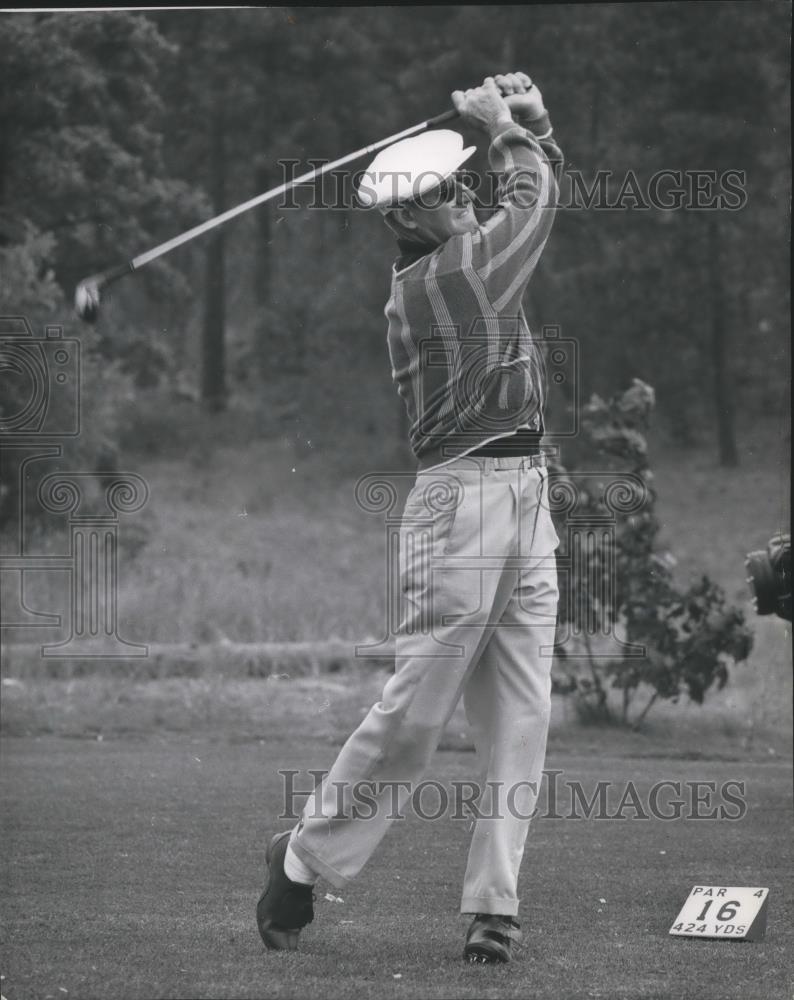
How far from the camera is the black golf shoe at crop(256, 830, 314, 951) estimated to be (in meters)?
3.78

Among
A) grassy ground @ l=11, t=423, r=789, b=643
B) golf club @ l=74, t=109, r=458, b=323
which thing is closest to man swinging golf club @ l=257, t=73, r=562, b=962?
golf club @ l=74, t=109, r=458, b=323

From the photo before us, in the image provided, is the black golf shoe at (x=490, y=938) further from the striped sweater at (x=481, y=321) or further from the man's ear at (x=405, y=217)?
the man's ear at (x=405, y=217)

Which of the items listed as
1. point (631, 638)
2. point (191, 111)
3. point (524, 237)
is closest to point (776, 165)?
point (191, 111)

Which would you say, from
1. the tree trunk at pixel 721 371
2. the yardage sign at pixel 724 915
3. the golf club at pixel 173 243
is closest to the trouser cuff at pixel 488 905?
the yardage sign at pixel 724 915

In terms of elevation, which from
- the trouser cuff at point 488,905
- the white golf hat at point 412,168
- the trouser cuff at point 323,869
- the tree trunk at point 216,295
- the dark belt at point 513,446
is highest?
the tree trunk at point 216,295

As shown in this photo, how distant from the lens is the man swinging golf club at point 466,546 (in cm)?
378

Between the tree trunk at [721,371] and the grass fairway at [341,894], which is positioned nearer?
the grass fairway at [341,894]

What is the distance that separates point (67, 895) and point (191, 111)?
1408 centimetres

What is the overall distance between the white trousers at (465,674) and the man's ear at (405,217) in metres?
0.58

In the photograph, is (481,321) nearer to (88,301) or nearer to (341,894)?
(88,301)

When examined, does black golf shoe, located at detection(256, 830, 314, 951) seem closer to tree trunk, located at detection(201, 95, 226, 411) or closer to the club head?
the club head

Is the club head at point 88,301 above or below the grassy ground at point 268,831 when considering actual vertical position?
above

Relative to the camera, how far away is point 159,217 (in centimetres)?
1608

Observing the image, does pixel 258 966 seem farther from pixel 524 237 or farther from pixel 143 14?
pixel 143 14
